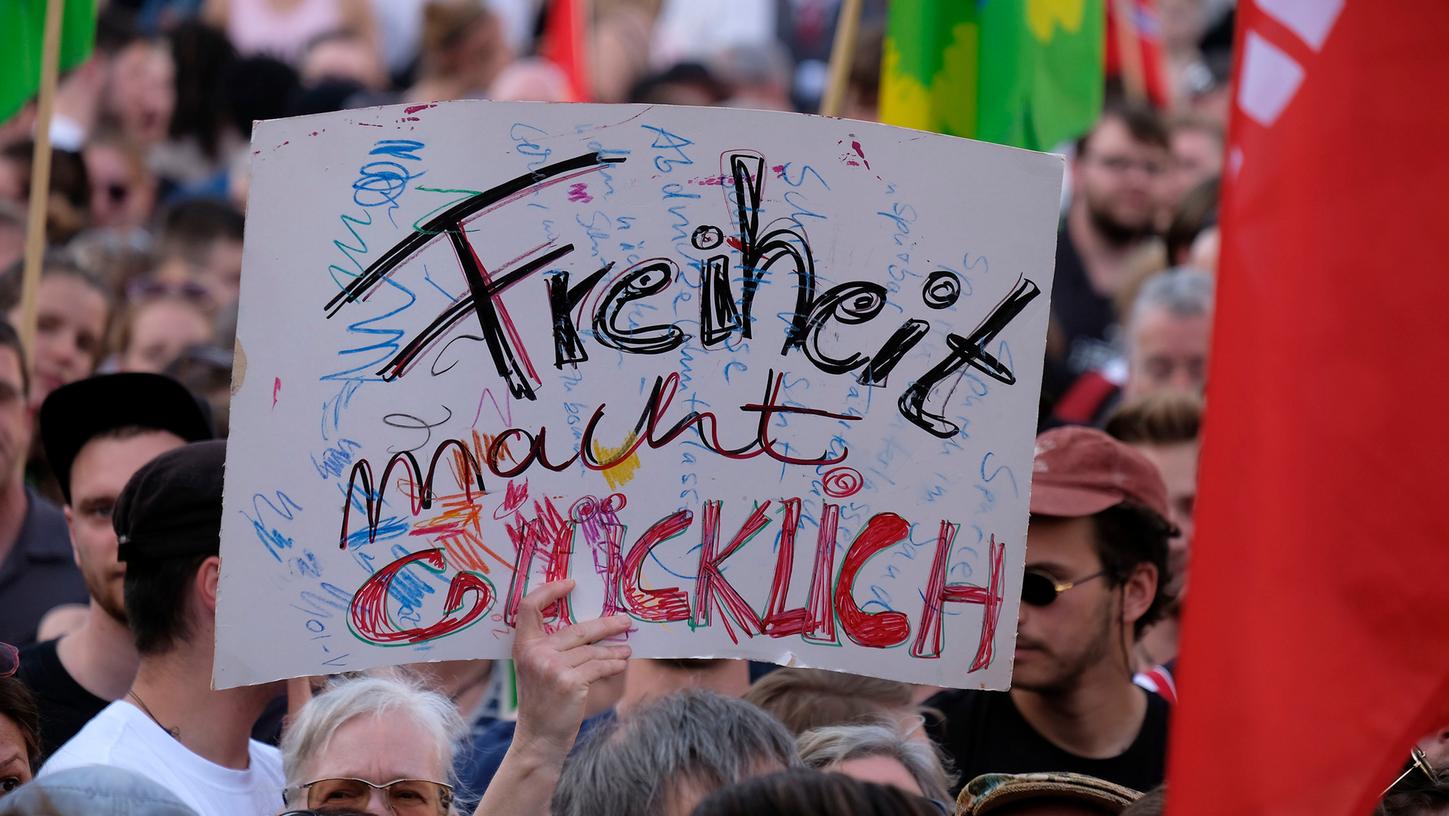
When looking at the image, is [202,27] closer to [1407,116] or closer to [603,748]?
[603,748]

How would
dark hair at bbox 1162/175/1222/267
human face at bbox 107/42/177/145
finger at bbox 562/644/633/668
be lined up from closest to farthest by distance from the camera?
finger at bbox 562/644/633/668 < dark hair at bbox 1162/175/1222/267 < human face at bbox 107/42/177/145

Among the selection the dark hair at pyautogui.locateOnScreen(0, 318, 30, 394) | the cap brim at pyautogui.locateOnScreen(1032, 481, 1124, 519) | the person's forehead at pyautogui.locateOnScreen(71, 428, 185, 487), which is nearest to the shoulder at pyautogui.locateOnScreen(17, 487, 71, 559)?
the dark hair at pyautogui.locateOnScreen(0, 318, 30, 394)

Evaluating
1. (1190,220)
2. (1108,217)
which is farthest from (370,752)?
(1108,217)

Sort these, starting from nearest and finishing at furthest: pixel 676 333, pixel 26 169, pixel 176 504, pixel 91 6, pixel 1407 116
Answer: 1. pixel 1407 116
2. pixel 676 333
3. pixel 176 504
4. pixel 91 6
5. pixel 26 169

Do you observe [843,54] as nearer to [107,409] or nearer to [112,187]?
[107,409]

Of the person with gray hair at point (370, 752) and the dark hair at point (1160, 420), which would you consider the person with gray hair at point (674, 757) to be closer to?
the person with gray hair at point (370, 752)

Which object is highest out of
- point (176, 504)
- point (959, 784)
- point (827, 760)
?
point (176, 504)

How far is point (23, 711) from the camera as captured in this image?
9.63ft

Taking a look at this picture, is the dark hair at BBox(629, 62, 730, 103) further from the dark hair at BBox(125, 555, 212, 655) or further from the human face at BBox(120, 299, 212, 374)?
the dark hair at BBox(125, 555, 212, 655)

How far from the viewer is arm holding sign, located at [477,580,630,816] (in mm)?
2865

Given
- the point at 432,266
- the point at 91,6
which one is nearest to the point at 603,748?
the point at 432,266

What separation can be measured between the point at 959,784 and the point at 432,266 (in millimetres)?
1619

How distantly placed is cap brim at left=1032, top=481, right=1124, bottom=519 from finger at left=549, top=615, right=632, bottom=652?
3.68 ft

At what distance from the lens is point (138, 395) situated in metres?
4.14
